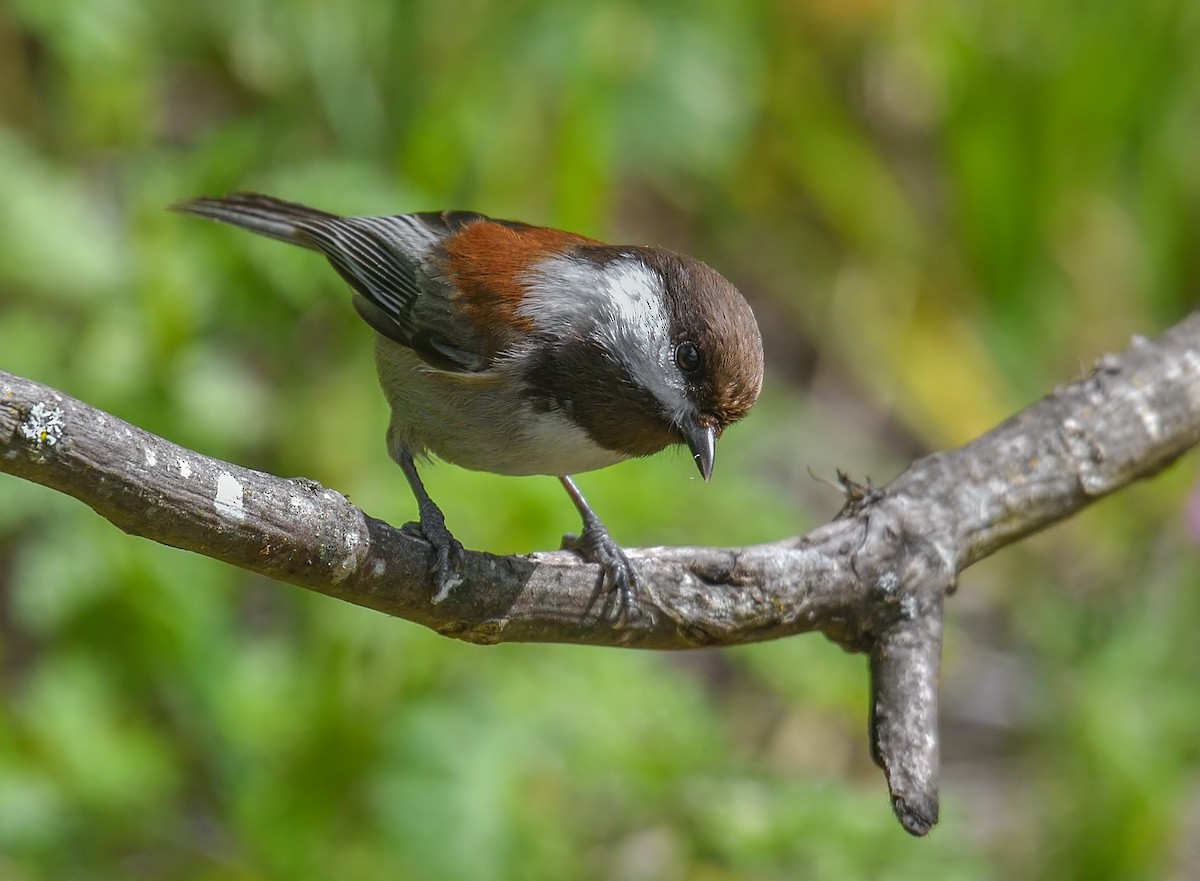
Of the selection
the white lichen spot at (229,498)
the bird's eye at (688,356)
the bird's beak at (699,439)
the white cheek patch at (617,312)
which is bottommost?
the white lichen spot at (229,498)

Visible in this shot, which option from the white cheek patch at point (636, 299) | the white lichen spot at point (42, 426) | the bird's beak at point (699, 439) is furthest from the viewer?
the white cheek patch at point (636, 299)

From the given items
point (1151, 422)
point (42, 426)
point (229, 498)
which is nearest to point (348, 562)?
point (229, 498)

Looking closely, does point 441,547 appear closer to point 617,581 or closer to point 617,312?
point 617,581

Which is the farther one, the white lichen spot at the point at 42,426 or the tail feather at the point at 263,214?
the tail feather at the point at 263,214

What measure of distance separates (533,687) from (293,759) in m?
0.72

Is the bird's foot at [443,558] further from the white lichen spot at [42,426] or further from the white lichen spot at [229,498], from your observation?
the white lichen spot at [42,426]

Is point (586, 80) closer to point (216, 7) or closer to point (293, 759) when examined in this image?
point (216, 7)

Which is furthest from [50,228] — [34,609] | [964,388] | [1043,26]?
[1043,26]

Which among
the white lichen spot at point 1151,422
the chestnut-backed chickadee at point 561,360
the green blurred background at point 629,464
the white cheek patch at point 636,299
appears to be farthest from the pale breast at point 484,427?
the white lichen spot at point 1151,422

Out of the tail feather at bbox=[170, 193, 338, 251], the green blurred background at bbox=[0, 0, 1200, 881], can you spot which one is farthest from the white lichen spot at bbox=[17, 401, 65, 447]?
the tail feather at bbox=[170, 193, 338, 251]

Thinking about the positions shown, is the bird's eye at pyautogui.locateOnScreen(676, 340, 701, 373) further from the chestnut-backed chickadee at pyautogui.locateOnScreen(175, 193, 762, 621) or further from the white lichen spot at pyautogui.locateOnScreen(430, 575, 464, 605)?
the white lichen spot at pyautogui.locateOnScreen(430, 575, 464, 605)

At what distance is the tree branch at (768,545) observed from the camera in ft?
6.96

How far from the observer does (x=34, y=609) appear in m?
3.91

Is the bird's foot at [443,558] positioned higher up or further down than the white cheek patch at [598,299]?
further down
